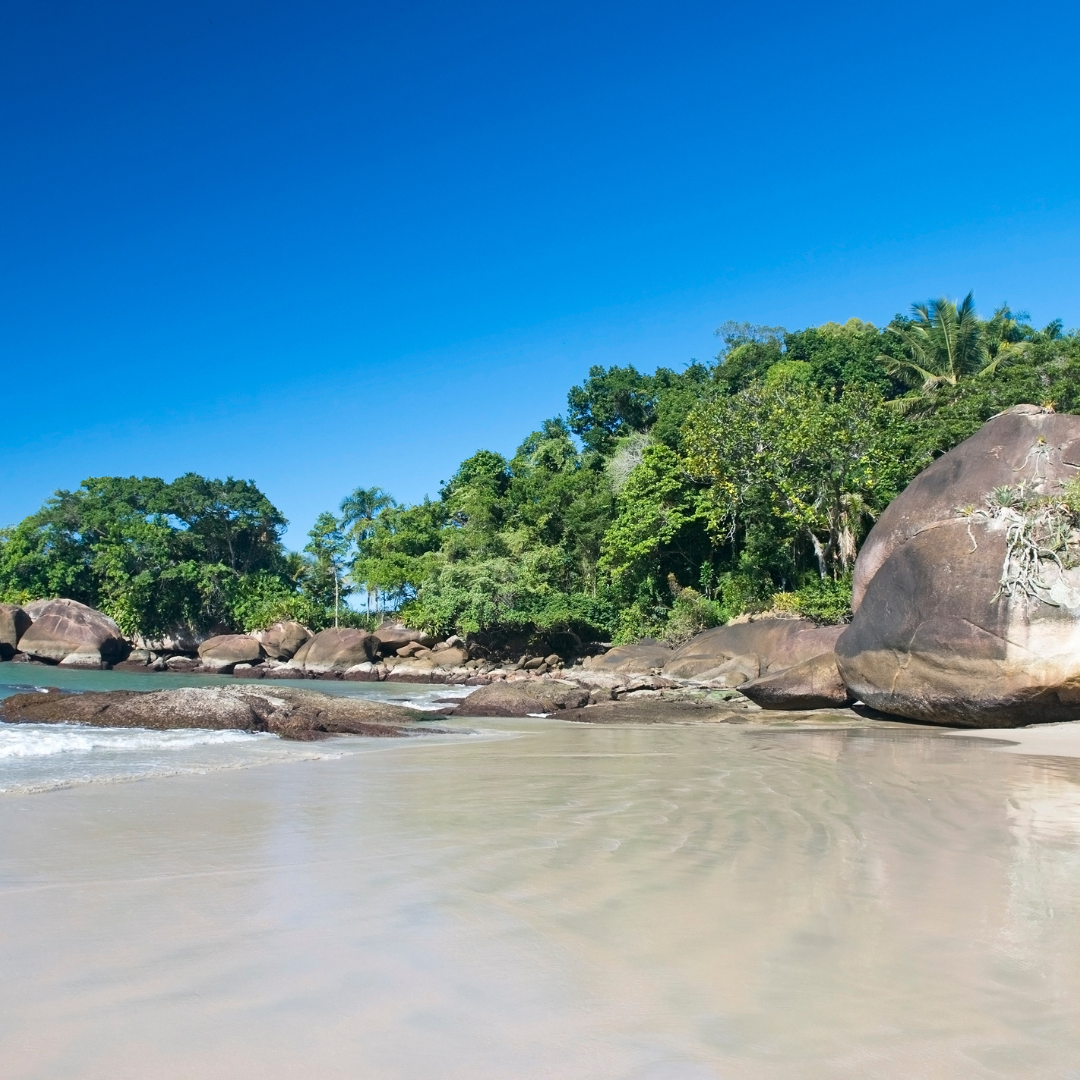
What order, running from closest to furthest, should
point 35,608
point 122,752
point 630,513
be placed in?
point 122,752
point 630,513
point 35,608

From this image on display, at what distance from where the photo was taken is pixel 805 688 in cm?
1570

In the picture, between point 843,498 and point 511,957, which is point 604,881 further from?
point 843,498

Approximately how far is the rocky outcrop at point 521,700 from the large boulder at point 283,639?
946 inches

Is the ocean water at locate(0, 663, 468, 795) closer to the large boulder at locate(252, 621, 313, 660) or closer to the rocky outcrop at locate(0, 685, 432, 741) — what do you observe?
the rocky outcrop at locate(0, 685, 432, 741)

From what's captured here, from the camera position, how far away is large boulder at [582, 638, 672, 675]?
24.2m

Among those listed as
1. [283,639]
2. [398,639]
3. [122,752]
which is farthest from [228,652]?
[122,752]

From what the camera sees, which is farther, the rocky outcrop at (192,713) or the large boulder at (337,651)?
the large boulder at (337,651)

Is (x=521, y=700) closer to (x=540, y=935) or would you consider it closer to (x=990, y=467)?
(x=990, y=467)

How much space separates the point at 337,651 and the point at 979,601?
28.0 meters

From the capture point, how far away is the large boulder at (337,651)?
35406mm

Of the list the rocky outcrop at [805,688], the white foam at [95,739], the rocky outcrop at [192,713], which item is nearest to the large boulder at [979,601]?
the rocky outcrop at [805,688]

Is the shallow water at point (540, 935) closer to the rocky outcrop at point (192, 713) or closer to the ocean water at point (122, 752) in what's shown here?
the ocean water at point (122, 752)

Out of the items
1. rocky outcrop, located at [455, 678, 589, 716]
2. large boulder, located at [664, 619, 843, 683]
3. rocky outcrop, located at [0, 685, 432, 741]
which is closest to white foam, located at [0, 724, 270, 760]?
rocky outcrop, located at [0, 685, 432, 741]

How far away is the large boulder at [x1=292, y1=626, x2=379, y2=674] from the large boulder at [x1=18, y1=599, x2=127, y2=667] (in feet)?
31.1
